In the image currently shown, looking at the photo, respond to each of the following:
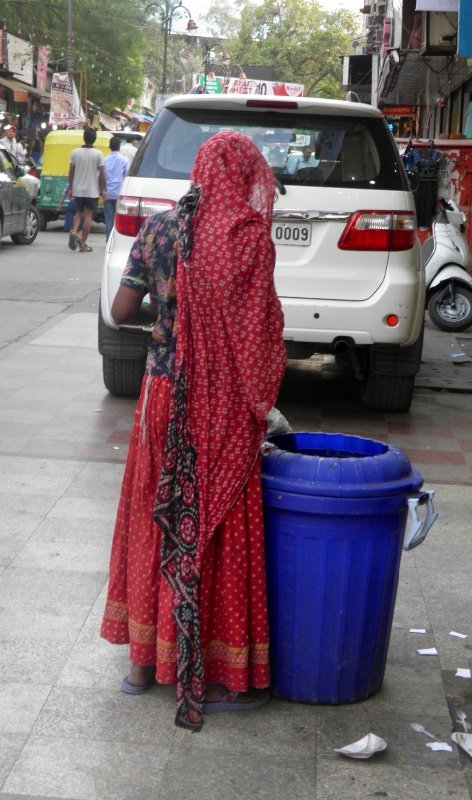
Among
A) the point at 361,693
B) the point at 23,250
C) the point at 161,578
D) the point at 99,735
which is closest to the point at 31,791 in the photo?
the point at 99,735

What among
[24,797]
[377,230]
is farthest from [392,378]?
[24,797]

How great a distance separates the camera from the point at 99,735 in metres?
3.38

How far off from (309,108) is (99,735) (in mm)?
4427

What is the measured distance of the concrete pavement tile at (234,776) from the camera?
310 cm

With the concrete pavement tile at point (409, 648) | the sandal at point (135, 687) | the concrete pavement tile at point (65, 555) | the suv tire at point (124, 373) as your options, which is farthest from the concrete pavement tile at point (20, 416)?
the sandal at point (135, 687)

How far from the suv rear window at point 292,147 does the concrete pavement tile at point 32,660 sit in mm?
3530

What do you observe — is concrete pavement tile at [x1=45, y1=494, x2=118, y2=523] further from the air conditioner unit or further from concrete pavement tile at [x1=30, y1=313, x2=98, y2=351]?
the air conditioner unit

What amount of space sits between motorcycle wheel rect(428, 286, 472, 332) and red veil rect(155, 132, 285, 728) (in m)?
8.82

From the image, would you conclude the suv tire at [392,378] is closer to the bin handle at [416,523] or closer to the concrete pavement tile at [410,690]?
the concrete pavement tile at [410,690]

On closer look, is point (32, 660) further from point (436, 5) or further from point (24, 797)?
point (436, 5)

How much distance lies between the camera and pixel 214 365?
339 centimetres

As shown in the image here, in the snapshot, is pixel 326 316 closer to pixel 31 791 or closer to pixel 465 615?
pixel 465 615

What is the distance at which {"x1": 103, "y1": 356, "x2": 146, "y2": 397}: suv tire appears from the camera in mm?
7742

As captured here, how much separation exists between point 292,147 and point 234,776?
4.47 metres
